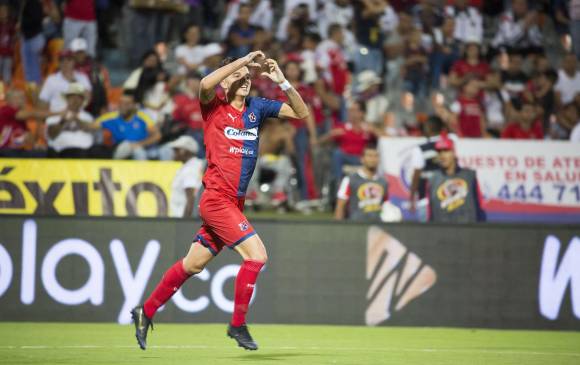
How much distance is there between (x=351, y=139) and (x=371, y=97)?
155 cm

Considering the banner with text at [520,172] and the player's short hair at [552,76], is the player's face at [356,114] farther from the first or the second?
the player's short hair at [552,76]

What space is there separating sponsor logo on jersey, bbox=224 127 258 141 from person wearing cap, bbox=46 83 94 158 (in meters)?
6.69

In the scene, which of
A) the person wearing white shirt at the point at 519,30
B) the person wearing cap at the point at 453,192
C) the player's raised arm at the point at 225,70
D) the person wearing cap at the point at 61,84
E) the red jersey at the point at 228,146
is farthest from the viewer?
the person wearing white shirt at the point at 519,30

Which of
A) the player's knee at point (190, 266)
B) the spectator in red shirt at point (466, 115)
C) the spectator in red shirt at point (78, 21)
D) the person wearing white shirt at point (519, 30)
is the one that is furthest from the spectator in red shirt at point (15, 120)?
the person wearing white shirt at point (519, 30)

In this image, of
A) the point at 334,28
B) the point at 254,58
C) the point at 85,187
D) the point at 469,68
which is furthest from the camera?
the point at 334,28

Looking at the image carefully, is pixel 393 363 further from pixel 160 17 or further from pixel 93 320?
pixel 160 17

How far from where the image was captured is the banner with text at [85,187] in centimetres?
1291

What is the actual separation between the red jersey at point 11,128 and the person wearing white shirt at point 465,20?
8.49 m

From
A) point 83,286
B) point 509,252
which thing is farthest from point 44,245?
point 509,252

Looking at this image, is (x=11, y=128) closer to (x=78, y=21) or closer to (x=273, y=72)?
(x=78, y=21)

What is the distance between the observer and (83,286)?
12.0 metres

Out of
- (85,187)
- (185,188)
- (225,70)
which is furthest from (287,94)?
(85,187)

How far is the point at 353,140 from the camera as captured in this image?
1784 cm

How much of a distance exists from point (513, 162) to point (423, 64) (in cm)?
303
